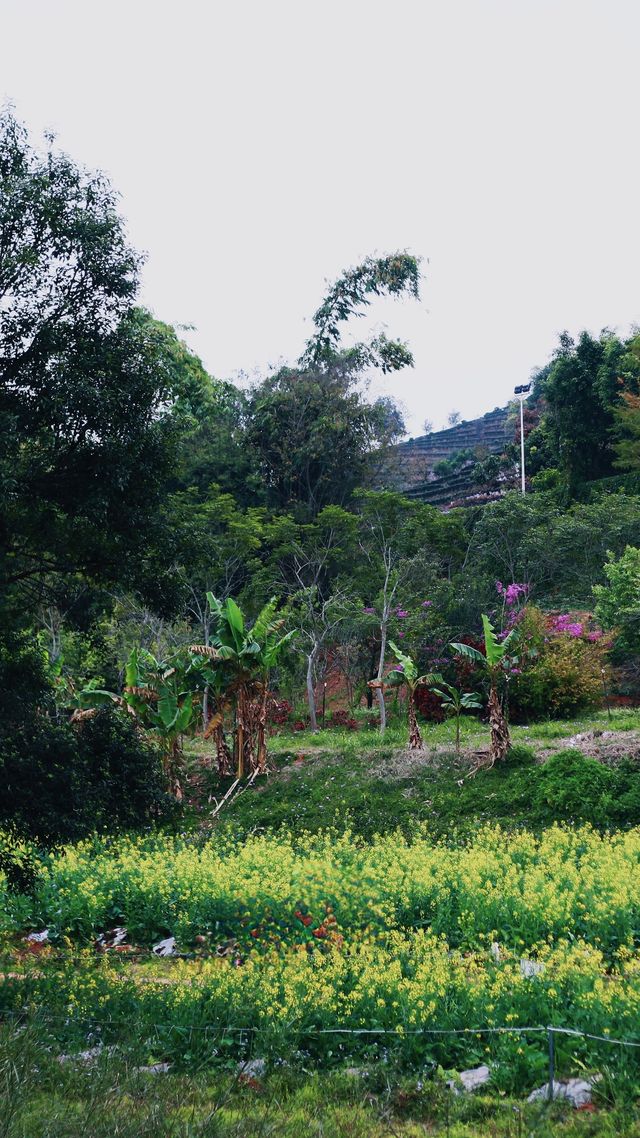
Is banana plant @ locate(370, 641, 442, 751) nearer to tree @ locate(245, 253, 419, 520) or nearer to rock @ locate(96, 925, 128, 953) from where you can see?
rock @ locate(96, 925, 128, 953)

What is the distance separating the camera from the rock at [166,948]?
10.8 meters

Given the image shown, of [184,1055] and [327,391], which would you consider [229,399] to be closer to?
[327,391]

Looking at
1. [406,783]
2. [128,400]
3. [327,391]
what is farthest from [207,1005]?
[327,391]

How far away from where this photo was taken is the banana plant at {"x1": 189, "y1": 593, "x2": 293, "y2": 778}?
18.4m

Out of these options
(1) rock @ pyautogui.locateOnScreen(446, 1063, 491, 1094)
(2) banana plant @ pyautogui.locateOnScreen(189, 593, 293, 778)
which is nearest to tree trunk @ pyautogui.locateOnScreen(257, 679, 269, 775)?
(2) banana plant @ pyautogui.locateOnScreen(189, 593, 293, 778)

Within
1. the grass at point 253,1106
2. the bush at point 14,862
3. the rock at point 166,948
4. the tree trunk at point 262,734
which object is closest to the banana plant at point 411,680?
the tree trunk at point 262,734

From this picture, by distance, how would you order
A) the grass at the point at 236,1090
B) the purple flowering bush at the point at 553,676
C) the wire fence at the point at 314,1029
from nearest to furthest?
1. the grass at the point at 236,1090
2. the wire fence at the point at 314,1029
3. the purple flowering bush at the point at 553,676

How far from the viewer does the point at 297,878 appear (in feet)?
Result: 37.4

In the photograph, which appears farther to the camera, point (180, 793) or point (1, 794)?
point (180, 793)

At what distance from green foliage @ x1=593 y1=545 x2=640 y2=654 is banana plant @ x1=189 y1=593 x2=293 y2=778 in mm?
7111

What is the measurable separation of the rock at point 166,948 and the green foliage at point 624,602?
478 inches

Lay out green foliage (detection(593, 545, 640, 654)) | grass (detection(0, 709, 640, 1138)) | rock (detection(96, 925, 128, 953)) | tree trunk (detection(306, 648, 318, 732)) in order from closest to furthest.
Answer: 1. grass (detection(0, 709, 640, 1138))
2. rock (detection(96, 925, 128, 953))
3. green foliage (detection(593, 545, 640, 654))
4. tree trunk (detection(306, 648, 318, 732))

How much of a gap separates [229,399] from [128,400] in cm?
3196

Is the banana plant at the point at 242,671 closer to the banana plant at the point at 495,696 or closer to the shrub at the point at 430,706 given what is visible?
the banana plant at the point at 495,696
